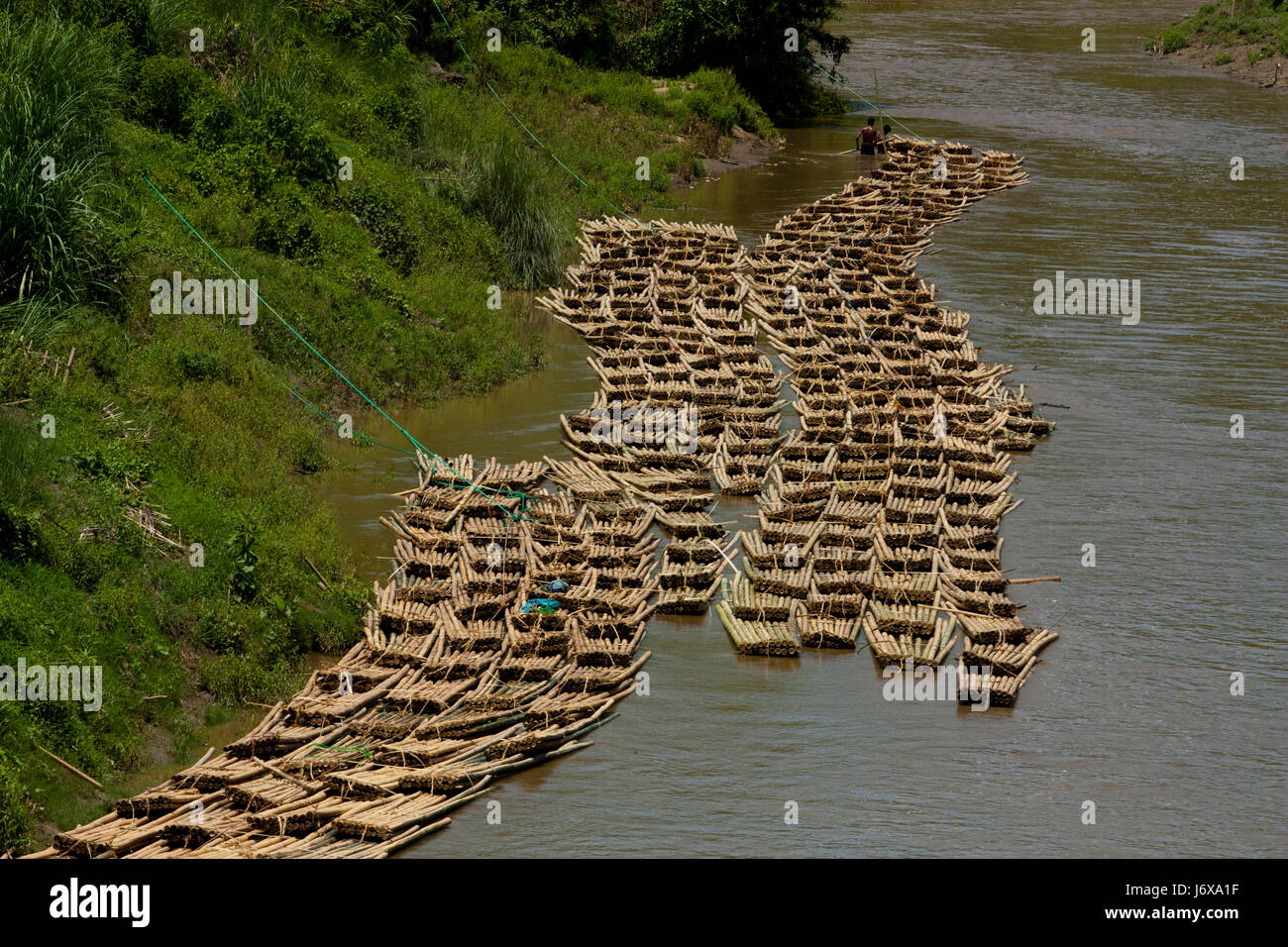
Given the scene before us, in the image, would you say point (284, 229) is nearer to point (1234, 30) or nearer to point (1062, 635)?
point (1062, 635)

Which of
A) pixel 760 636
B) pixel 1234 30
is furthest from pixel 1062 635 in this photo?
pixel 1234 30

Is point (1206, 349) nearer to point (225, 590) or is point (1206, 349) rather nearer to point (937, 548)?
point (937, 548)

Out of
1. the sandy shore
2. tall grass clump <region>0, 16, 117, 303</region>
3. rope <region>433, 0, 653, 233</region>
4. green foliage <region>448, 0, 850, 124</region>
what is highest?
the sandy shore

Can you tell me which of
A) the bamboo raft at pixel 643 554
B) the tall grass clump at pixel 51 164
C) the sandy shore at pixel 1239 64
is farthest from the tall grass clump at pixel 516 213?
the sandy shore at pixel 1239 64

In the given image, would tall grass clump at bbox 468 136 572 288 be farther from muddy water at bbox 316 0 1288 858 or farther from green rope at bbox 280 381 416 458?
Answer: green rope at bbox 280 381 416 458

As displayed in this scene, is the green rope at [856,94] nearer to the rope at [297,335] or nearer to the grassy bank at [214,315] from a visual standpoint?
the grassy bank at [214,315]

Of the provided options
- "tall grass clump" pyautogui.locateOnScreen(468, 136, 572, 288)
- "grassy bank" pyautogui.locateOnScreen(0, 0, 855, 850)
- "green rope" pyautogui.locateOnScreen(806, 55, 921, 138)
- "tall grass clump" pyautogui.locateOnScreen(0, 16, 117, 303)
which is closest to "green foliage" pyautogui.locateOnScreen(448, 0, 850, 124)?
"green rope" pyautogui.locateOnScreen(806, 55, 921, 138)
